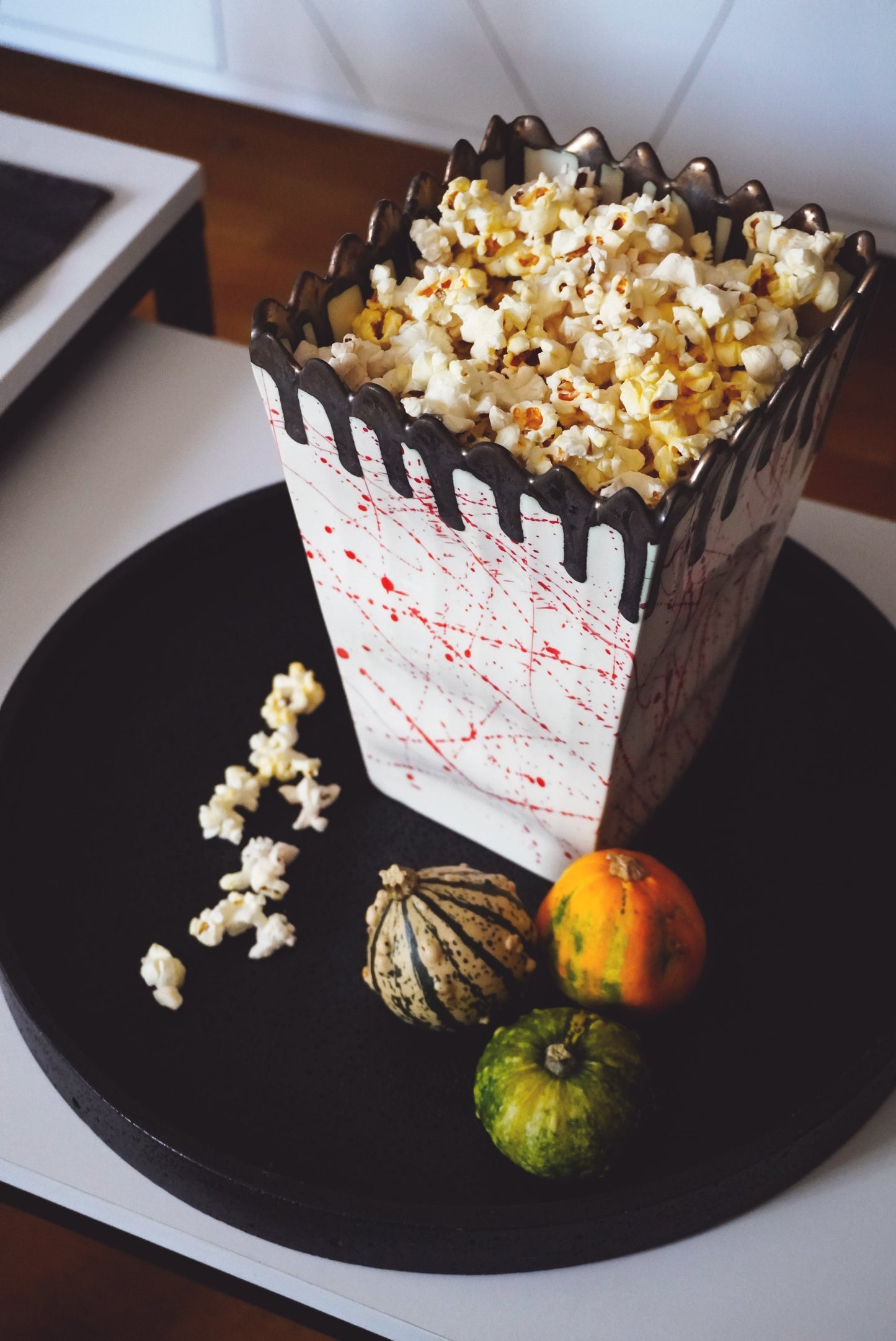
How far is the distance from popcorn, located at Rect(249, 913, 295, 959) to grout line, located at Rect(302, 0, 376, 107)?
131 cm

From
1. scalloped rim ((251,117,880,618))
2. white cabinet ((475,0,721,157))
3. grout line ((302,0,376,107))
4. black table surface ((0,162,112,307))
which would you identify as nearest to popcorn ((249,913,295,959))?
scalloped rim ((251,117,880,618))

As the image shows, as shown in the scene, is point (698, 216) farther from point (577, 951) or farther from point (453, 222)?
point (577, 951)

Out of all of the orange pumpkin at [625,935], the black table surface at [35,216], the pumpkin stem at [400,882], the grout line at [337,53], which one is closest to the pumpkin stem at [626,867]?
the orange pumpkin at [625,935]

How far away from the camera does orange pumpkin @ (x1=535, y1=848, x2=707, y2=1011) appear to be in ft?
2.17

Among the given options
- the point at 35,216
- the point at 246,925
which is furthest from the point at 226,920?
the point at 35,216

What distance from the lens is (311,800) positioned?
81 centimetres

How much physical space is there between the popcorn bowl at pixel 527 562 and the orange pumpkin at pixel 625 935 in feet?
0.18

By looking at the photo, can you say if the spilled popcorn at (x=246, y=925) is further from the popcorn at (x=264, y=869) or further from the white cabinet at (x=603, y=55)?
the white cabinet at (x=603, y=55)

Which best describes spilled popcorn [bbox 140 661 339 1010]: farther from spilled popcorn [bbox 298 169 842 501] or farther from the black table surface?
the black table surface

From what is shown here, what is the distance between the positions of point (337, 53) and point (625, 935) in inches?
55.2

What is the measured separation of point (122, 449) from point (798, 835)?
0.62 metres

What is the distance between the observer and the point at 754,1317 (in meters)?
0.62

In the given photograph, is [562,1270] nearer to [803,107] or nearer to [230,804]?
[230,804]

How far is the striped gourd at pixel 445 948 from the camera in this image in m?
0.65
